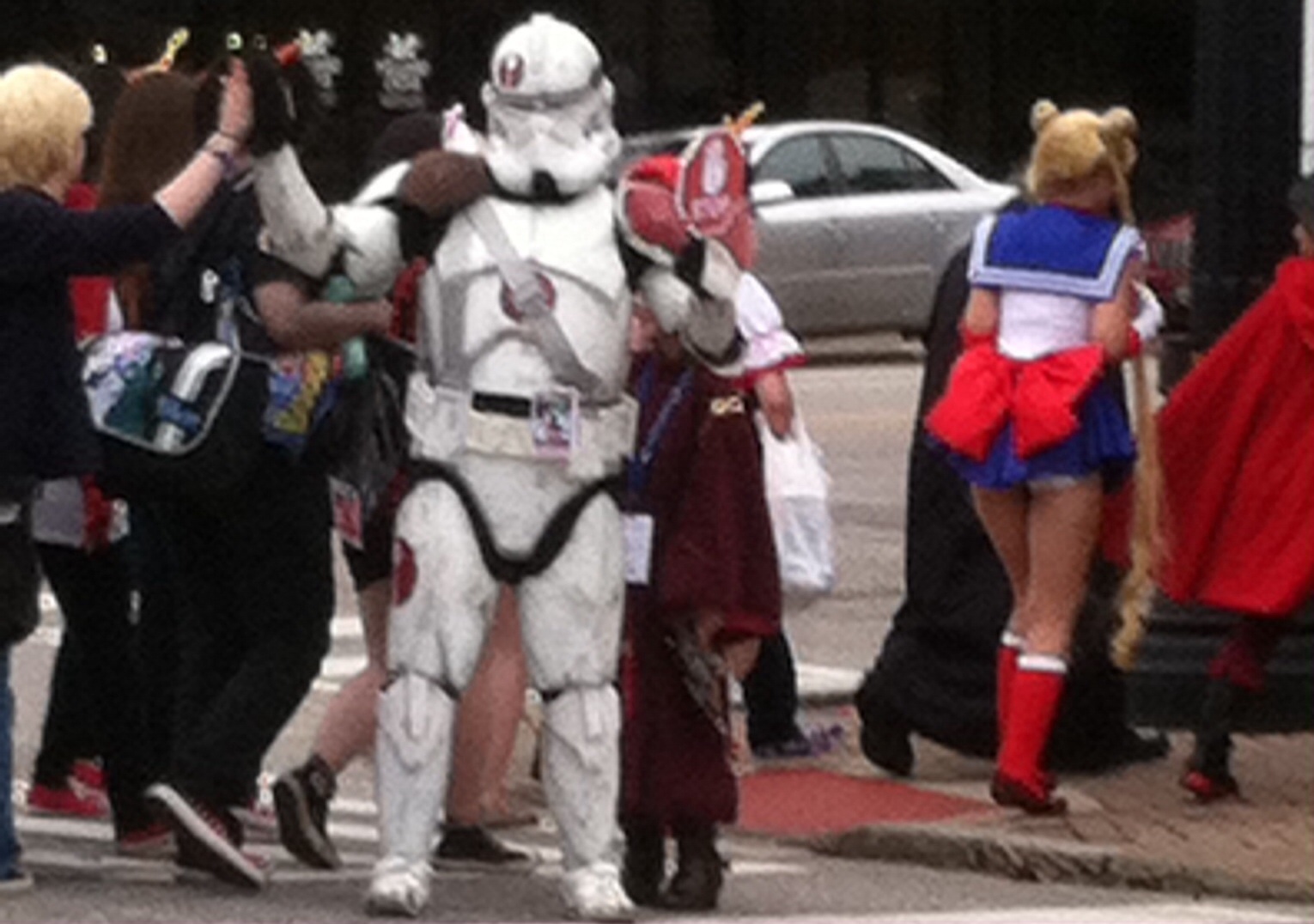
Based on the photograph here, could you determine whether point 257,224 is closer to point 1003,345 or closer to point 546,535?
point 546,535

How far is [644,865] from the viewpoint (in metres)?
10.3

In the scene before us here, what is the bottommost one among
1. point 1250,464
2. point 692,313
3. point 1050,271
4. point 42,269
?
point 1250,464

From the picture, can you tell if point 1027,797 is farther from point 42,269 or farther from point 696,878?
point 42,269

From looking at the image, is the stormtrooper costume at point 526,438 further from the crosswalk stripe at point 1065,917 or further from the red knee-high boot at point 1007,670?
the red knee-high boot at point 1007,670

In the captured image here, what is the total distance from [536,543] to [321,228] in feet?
2.53

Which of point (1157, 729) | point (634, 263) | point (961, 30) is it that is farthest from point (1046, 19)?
point (634, 263)

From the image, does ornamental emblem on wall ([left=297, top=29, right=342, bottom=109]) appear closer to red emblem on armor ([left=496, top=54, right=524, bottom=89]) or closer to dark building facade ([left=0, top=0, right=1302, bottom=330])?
red emblem on armor ([left=496, top=54, right=524, bottom=89])

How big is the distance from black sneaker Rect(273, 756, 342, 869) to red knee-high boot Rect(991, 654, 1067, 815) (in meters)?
1.74

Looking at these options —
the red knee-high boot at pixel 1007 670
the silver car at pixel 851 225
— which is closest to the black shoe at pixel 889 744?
the red knee-high boot at pixel 1007 670

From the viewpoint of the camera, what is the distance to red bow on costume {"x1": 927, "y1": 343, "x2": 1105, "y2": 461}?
11.3 meters

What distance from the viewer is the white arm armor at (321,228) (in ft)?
32.2

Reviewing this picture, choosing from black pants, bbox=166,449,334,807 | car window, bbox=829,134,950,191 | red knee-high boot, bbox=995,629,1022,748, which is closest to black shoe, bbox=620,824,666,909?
black pants, bbox=166,449,334,807

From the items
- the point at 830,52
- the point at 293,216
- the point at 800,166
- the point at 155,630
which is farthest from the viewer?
the point at 830,52

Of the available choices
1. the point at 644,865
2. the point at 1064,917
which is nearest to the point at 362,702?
the point at 644,865
